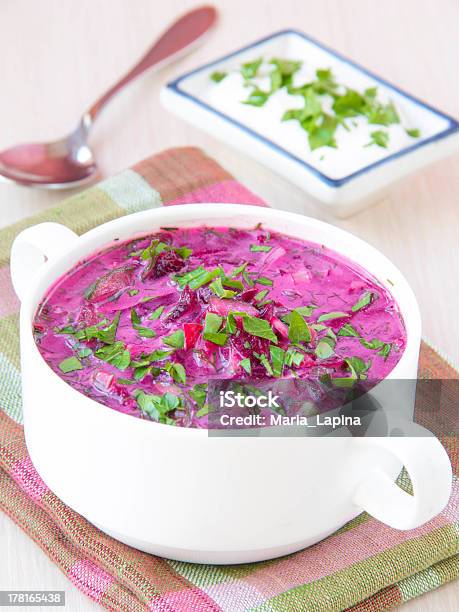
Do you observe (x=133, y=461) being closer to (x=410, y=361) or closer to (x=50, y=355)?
(x=50, y=355)

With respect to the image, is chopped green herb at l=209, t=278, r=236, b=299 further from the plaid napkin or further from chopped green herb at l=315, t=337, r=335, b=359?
the plaid napkin

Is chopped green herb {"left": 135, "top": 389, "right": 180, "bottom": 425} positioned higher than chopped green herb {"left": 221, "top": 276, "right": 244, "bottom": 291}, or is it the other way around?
chopped green herb {"left": 135, "top": 389, "right": 180, "bottom": 425}

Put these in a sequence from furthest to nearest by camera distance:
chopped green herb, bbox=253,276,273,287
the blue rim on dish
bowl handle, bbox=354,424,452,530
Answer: the blue rim on dish, chopped green herb, bbox=253,276,273,287, bowl handle, bbox=354,424,452,530

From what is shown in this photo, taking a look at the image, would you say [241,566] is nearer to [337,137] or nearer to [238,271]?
[238,271]

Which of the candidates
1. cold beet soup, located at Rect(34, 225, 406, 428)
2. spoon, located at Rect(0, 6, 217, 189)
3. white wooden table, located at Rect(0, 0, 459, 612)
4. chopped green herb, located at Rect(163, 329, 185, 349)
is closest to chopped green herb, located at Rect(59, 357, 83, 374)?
cold beet soup, located at Rect(34, 225, 406, 428)

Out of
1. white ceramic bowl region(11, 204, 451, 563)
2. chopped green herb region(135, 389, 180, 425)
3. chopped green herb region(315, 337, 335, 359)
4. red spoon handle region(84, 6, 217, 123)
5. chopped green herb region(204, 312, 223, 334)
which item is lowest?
red spoon handle region(84, 6, 217, 123)

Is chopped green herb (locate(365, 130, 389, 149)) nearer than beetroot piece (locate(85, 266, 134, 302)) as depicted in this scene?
No

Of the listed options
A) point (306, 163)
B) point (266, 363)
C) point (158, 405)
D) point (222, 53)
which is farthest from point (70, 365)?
point (222, 53)

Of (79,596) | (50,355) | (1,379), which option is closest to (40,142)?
(1,379)
